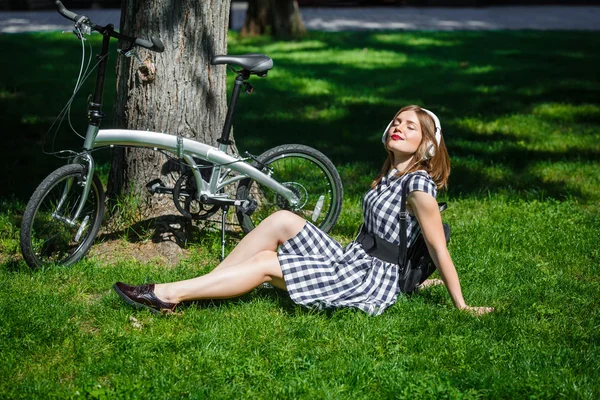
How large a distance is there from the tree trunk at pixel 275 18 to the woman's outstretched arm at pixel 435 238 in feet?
35.6

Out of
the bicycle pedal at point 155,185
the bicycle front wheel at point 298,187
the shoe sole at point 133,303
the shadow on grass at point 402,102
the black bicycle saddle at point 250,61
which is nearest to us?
the shoe sole at point 133,303

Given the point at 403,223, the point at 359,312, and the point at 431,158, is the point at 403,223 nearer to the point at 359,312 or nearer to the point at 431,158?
the point at 431,158

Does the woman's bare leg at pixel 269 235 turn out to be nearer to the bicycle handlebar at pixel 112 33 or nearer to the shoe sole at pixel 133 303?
the shoe sole at pixel 133 303

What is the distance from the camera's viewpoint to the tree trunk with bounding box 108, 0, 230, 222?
16.3 feet

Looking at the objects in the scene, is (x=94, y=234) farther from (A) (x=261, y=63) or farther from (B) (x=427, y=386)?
(B) (x=427, y=386)

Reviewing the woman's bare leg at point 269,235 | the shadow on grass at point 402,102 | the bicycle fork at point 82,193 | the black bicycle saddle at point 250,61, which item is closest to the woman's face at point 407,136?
the woman's bare leg at point 269,235

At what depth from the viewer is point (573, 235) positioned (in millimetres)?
5523

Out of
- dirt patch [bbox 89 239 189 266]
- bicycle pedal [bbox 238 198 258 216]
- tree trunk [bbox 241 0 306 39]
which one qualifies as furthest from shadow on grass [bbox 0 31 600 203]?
bicycle pedal [bbox 238 198 258 216]

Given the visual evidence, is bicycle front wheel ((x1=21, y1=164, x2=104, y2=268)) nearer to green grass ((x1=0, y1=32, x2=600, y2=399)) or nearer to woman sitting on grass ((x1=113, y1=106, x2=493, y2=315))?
green grass ((x1=0, y1=32, x2=600, y2=399))

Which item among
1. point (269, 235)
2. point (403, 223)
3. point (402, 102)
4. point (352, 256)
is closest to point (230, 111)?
point (269, 235)

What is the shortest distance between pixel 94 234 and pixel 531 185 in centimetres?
385

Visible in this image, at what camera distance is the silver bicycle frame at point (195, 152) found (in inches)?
179

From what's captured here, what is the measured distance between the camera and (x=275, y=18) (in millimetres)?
14469

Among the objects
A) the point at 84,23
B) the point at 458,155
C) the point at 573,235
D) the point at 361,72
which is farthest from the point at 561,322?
the point at 361,72
